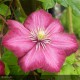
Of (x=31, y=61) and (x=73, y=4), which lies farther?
(x=73, y=4)

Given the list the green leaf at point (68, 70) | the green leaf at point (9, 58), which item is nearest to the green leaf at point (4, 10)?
the green leaf at point (9, 58)

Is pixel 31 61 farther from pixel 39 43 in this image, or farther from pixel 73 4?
pixel 73 4

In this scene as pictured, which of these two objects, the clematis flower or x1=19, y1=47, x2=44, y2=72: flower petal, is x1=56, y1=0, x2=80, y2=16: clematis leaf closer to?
the clematis flower

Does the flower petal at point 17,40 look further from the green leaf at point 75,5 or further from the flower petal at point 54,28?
the green leaf at point 75,5

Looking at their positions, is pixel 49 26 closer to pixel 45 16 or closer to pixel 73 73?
pixel 45 16

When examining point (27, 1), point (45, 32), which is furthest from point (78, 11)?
point (27, 1)

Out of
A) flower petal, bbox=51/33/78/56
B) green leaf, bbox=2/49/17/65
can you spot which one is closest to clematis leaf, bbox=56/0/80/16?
flower petal, bbox=51/33/78/56

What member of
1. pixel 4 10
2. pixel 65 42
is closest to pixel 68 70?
pixel 65 42
